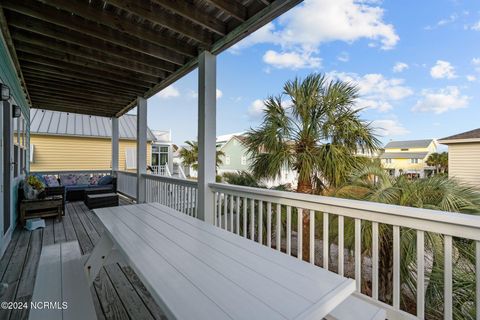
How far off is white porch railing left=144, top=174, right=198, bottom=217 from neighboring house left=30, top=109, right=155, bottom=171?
7550 mm

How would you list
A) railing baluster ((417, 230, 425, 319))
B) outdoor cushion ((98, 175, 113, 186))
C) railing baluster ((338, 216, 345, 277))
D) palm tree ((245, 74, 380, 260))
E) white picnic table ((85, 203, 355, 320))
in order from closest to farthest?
1. white picnic table ((85, 203, 355, 320))
2. railing baluster ((417, 230, 425, 319))
3. railing baluster ((338, 216, 345, 277))
4. palm tree ((245, 74, 380, 260))
5. outdoor cushion ((98, 175, 113, 186))

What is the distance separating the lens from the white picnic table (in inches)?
30.6

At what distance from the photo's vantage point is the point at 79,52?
11.3ft

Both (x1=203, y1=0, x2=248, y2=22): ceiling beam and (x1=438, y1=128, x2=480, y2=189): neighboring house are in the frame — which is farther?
(x1=438, y1=128, x2=480, y2=189): neighboring house

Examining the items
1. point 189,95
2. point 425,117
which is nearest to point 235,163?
point 189,95

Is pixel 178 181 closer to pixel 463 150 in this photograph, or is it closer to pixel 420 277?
pixel 420 277

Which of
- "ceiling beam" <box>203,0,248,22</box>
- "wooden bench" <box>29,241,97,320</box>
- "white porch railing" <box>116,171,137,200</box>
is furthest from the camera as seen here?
"white porch railing" <box>116,171,137,200</box>

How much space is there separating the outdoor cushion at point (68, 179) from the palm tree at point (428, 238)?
811 centimetres

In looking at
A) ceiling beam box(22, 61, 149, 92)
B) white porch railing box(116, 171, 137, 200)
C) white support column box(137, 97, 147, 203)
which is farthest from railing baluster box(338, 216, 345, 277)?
white porch railing box(116, 171, 137, 200)

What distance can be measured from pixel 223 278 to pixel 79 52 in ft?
12.9

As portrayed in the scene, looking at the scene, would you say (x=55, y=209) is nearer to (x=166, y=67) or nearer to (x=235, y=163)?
(x=166, y=67)

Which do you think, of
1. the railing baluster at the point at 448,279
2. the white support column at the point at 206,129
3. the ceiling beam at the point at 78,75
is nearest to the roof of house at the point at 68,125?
the ceiling beam at the point at 78,75

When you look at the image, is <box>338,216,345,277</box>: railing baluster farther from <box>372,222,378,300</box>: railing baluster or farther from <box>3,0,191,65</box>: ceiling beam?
<box>3,0,191,65</box>: ceiling beam

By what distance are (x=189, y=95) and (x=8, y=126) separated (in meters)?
14.9
